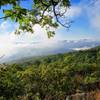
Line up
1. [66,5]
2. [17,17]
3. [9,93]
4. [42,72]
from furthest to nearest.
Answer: [42,72], [9,93], [66,5], [17,17]

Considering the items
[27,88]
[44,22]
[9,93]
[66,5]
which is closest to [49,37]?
[44,22]

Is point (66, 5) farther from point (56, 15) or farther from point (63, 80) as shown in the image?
point (63, 80)

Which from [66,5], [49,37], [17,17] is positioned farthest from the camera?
[49,37]

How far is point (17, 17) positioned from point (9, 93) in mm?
10803

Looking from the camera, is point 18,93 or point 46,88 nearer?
point 18,93

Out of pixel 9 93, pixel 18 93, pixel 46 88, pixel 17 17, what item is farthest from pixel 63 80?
pixel 17 17

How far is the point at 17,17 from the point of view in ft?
20.4

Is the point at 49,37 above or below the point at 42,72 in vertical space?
above

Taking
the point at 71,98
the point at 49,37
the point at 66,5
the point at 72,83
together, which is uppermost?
the point at 66,5

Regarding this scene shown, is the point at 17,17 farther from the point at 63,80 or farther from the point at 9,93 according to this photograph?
the point at 63,80

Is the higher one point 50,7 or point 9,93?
point 50,7

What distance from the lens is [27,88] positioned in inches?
813

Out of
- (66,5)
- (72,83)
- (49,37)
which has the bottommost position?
(72,83)

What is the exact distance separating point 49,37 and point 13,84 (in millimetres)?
9361
